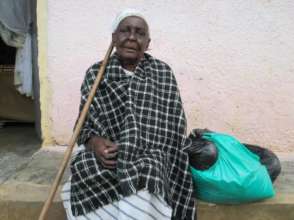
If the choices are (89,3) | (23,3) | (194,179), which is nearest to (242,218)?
(194,179)

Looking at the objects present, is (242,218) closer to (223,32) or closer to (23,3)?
(223,32)

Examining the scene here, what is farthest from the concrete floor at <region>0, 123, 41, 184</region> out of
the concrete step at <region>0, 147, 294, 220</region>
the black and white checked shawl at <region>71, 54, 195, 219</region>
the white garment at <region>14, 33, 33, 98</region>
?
the black and white checked shawl at <region>71, 54, 195, 219</region>

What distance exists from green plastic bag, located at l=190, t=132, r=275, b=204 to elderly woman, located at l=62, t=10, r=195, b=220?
145 millimetres

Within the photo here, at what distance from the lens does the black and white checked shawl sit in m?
2.25

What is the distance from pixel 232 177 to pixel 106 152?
0.76 m

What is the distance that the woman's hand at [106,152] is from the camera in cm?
227

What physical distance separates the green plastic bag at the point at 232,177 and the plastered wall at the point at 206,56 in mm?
1022

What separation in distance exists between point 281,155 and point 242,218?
1.17m

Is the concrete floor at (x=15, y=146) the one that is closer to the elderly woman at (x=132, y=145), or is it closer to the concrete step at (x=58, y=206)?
the concrete step at (x=58, y=206)

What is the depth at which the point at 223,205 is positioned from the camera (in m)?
2.69

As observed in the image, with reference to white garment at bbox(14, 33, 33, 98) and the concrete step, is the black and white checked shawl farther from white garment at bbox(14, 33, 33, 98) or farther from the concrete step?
white garment at bbox(14, 33, 33, 98)

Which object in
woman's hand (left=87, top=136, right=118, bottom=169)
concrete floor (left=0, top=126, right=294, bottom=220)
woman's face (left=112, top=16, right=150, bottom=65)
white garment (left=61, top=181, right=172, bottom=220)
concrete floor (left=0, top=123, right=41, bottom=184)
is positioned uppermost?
woman's face (left=112, top=16, right=150, bottom=65)

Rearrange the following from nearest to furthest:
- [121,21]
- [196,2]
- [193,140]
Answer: [121,21] → [193,140] → [196,2]

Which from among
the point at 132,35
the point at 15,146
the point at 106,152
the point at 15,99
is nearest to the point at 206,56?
the point at 132,35
